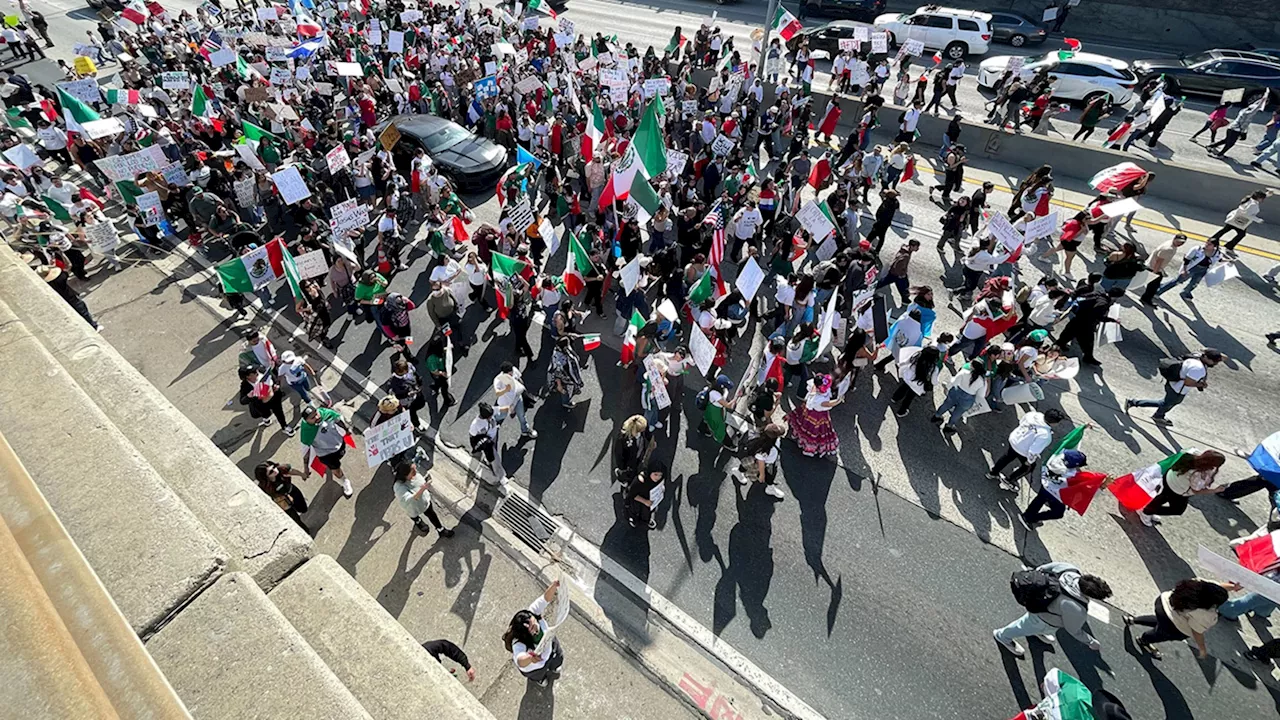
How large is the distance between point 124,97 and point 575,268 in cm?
1738

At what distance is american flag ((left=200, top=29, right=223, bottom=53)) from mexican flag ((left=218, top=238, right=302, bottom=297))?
1575 cm

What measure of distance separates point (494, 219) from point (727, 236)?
21.3 feet

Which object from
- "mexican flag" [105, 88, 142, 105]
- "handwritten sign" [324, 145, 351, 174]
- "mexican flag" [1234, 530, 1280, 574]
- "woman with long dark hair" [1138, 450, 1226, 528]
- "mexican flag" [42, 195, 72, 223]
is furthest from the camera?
"mexican flag" [105, 88, 142, 105]

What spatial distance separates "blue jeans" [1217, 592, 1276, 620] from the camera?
680cm

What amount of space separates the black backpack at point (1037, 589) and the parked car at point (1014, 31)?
28172 millimetres

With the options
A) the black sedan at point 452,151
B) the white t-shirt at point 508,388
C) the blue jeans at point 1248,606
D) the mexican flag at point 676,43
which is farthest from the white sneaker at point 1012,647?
the mexican flag at point 676,43

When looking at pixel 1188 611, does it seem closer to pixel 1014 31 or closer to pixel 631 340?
pixel 631 340

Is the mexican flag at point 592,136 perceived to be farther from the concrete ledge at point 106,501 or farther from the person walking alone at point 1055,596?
the person walking alone at point 1055,596

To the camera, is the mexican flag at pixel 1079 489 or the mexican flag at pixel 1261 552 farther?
the mexican flag at pixel 1079 489

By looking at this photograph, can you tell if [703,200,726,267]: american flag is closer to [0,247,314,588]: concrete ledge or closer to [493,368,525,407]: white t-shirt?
[493,368,525,407]: white t-shirt

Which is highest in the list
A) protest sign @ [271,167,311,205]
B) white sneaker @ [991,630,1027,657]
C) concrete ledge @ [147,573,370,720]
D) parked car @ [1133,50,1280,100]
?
parked car @ [1133,50,1280,100]

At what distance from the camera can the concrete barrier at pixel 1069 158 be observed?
14.8 meters

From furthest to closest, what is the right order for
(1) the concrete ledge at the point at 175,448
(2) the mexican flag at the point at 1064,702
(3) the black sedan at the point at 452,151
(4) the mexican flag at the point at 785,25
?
(4) the mexican flag at the point at 785,25 → (3) the black sedan at the point at 452,151 → (2) the mexican flag at the point at 1064,702 → (1) the concrete ledge at the point at 175,448

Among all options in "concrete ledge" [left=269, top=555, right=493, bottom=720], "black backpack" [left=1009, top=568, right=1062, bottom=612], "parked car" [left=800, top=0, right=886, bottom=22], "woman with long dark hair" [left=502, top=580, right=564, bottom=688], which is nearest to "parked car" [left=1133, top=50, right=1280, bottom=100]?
"parked car" [left=800, top=0, right=886, bottom=22]
